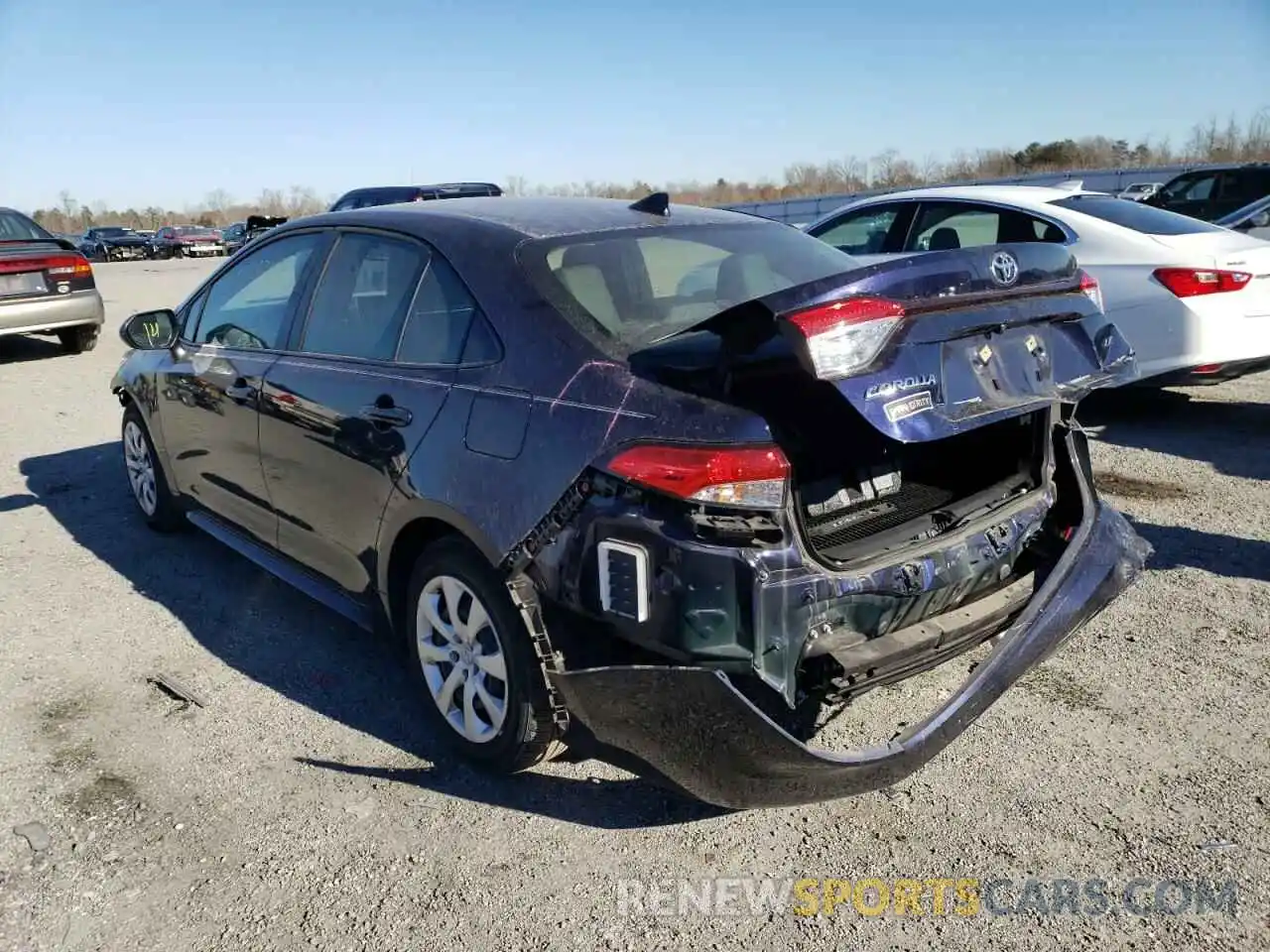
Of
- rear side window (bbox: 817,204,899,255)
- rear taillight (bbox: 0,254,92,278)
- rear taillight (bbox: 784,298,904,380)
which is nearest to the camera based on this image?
rear taillight (bbox: 784,298,904,380)

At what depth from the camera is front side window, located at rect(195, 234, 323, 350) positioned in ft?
12.8

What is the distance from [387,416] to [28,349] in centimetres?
1178

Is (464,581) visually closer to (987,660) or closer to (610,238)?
(610,238)

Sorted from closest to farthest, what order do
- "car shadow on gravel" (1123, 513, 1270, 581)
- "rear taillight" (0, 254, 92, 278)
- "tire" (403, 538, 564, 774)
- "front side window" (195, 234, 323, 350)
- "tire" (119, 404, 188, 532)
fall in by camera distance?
"tire" (403, 538, 564, 774)
"front side window" (195, 234, 323, 350)
"car shadow on gravel" (1123, 513, 1270, 581)
"tire" (119, 404, 188, 532)
"rear taillight" (0, 254, 92, 278)

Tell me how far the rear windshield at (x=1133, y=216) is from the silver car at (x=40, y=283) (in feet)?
33.4

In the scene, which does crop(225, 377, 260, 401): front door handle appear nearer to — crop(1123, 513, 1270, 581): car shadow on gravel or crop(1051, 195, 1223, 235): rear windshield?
crop(1123, 513, 1270, 581): car shadow on gravel

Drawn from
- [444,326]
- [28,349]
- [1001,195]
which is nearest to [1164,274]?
[1001,195]

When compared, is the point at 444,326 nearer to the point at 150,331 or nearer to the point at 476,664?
the point at 476,664

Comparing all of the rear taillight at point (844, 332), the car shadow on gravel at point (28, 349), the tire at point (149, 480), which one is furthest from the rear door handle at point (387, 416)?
the car shadow on gravel at point (28, 349)

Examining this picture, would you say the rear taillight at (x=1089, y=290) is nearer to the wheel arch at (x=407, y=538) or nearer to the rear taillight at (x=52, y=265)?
the wheel arch at (x=407, y=538)

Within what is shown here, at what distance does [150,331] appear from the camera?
4629 millimetres

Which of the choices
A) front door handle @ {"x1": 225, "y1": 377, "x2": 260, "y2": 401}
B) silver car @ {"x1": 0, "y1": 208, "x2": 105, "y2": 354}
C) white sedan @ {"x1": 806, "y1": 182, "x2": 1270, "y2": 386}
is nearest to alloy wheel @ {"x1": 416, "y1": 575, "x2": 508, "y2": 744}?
front door handle @ {"x1": 225, "y1": 377, "x2": 260, "y2": 401}

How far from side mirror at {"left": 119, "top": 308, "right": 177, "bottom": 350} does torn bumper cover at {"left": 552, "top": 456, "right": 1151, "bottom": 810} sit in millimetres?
3155

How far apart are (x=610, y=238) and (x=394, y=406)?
0.88 meters
